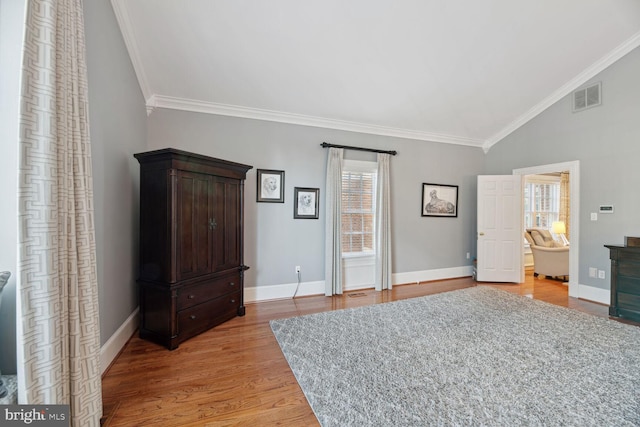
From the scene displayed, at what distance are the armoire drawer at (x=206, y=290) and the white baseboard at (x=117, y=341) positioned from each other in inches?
20.8

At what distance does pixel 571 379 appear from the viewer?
78.6 inches

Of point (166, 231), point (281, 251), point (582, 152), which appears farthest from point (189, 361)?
point (582, 152)

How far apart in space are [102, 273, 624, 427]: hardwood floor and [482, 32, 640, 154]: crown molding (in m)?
5.39

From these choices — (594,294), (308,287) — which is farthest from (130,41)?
(594,294)

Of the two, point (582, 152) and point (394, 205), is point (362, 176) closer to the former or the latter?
point (394, 205)

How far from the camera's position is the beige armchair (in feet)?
16.4

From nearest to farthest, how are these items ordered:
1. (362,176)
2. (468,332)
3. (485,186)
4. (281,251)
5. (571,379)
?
1. (571,379)
2. (468,332)
3. (281,251)
4. (362,176)
5. (485,186)

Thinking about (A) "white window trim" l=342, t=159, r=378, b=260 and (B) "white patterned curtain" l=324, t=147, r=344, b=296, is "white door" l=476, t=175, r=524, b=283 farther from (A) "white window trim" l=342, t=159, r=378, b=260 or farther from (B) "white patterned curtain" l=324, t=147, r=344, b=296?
(B) "white patterned curtain" l=324, t=147, r=344, b=296

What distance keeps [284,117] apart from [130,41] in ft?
6.16

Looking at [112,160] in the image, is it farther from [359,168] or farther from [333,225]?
[359,168]

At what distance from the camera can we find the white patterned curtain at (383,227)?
4.39 metres

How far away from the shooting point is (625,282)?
10.7 feet

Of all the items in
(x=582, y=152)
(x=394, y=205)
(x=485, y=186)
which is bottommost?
(x=394, y=205)

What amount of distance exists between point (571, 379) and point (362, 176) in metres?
3.31
